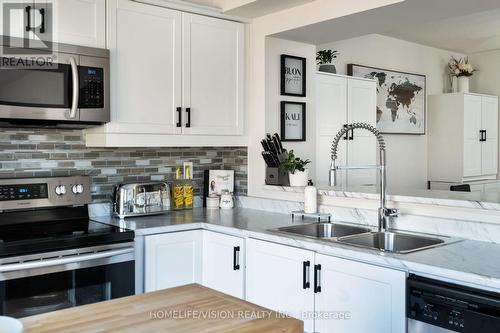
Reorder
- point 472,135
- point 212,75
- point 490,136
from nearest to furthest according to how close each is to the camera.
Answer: point 212,75, point 472,135, point 490,136

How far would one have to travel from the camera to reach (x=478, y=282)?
1.68 meters

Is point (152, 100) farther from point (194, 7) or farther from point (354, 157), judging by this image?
point (354, 157)

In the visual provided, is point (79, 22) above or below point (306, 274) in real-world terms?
above

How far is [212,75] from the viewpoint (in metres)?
3.19

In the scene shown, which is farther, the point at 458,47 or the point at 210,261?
the point at 458,47

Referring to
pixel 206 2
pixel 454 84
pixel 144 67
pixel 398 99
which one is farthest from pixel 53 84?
pixel 454 84

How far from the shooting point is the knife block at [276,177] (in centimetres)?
322

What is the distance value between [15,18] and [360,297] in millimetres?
2044

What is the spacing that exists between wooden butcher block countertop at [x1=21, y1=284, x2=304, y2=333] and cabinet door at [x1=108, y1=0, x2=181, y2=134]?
1642 mm

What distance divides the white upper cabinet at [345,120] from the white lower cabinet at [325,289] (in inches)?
59.7

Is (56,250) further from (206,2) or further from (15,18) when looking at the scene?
(206,2)

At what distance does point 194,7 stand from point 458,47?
166 inches

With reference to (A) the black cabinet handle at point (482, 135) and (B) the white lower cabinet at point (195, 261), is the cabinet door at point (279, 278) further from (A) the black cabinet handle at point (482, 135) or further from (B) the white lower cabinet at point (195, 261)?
(A) the black cabinet handle at point (482, 135)

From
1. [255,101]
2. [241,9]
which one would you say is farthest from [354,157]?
[241,9]
